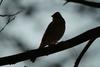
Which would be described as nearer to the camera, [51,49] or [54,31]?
[51,49]

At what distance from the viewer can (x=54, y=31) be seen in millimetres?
5133

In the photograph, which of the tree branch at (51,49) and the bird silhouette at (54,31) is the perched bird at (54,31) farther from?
the tree branch at (51,49)

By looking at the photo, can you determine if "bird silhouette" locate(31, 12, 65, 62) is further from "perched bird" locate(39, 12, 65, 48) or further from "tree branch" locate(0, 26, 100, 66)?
"tree branch" locate(0, 26, 100, 66)

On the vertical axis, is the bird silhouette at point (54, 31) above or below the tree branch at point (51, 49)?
below

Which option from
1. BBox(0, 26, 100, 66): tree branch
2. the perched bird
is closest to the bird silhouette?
the perched bird

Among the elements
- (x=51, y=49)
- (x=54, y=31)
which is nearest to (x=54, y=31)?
(x=54, y=31)

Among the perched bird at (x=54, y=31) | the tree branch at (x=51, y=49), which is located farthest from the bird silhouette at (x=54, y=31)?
the tree branch at (x=51, y=49)

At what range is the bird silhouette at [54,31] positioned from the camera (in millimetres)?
4906

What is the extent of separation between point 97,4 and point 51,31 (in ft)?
10.1

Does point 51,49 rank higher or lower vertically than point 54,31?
higher

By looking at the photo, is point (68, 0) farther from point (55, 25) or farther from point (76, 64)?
point (55, 25)

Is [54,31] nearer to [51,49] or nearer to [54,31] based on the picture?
[54,31]

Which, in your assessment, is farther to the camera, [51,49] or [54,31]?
[54,31]

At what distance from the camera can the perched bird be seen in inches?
193
